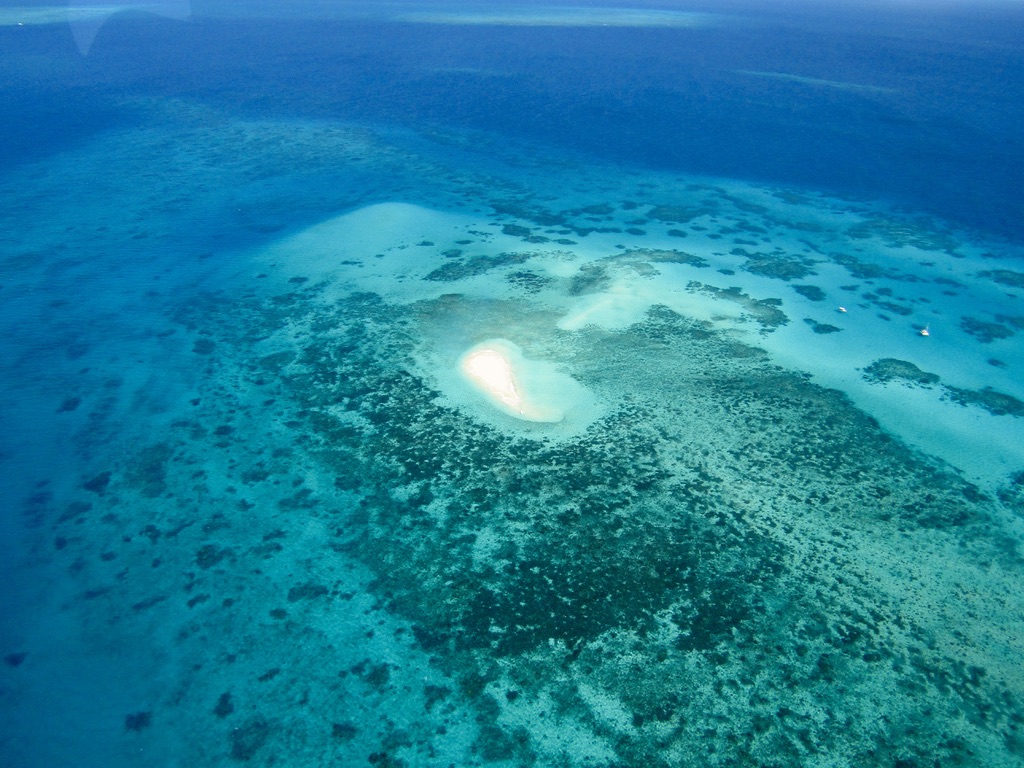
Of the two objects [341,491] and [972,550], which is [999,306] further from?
[341,491]

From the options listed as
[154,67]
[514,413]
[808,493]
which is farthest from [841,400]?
[154,67]

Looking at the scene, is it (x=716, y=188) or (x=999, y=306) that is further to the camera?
(x=716, y=188)

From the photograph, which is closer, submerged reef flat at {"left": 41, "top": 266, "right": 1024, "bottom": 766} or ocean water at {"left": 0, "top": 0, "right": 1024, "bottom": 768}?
submerged reef flat at {"left": 41, "top": 266, "right": 1024, "bottom": 766}

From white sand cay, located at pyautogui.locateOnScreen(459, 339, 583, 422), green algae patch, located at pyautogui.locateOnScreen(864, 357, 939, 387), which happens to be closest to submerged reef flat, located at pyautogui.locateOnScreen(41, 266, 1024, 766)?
white sand cay, located at pyautogui.locateOnScreen(459, 339, 583, 422)

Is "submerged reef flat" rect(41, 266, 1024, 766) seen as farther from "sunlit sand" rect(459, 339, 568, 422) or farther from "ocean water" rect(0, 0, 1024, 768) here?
"sunlit sand" rect(459, 339, 568, 422)

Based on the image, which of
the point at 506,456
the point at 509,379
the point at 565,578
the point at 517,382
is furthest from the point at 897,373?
the point at 565,578

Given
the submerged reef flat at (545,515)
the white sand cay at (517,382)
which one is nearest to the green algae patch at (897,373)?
the submerged reef flat at (545,515)
